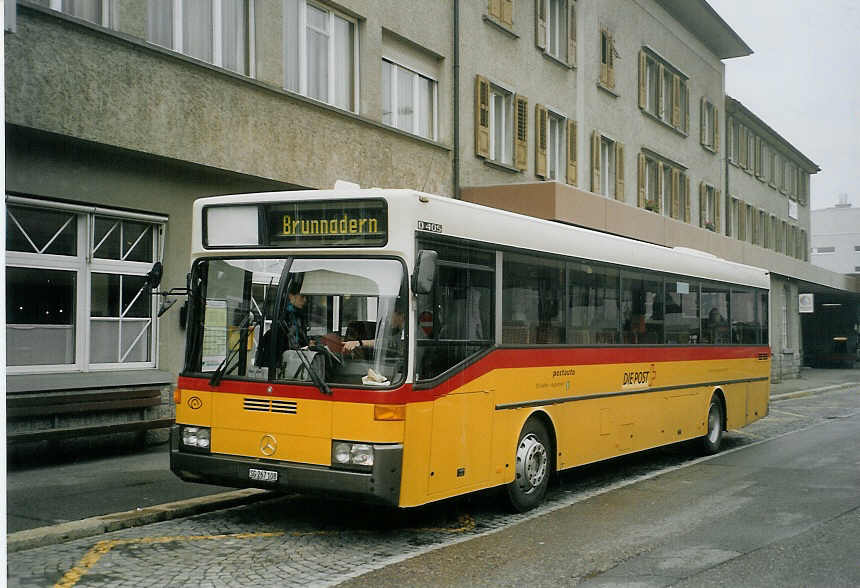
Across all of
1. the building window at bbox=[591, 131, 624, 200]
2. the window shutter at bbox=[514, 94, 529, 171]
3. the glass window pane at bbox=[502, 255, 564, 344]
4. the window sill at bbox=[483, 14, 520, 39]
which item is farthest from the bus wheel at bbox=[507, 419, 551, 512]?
the building window at bbox=[591, 131, 624, 200]

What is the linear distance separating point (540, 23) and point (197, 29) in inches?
473

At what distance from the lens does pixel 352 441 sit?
7539 millimetres

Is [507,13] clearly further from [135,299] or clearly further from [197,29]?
[135,299]

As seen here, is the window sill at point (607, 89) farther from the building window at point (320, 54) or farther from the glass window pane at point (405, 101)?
the building window at point (320, 54)

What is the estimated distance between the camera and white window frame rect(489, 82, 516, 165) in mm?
22156

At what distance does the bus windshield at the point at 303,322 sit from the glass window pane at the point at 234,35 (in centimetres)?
712

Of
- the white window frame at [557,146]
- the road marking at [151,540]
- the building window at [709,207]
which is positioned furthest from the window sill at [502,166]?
the building window at [709,207]

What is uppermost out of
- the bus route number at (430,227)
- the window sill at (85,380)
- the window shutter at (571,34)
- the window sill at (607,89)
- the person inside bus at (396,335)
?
the window shutter at (571,34)

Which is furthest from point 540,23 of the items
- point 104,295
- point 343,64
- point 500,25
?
point 104,295

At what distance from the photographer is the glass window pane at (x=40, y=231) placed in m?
11.8

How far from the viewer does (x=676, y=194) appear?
33844 mm

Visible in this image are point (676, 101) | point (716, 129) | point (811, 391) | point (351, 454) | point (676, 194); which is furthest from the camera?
point (716, 129)

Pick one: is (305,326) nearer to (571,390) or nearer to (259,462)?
(259,462)

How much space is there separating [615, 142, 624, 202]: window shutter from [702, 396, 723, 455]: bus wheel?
14.4 meters
